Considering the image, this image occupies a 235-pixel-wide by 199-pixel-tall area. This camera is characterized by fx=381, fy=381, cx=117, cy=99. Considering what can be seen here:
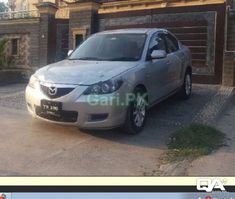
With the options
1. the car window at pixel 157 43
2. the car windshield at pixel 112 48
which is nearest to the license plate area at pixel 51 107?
the car windshield at pixel 112 48

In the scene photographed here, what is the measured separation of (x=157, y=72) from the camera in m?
6.73

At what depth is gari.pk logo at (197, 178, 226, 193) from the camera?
277 cm

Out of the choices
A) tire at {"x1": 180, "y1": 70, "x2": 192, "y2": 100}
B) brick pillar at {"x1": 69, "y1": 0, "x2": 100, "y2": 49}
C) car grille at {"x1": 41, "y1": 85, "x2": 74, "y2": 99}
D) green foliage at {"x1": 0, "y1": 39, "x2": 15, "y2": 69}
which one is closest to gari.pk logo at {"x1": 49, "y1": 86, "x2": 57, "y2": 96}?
car grille at {"x1": 41, "y1": 85, "x2": 74, "y2": 99}

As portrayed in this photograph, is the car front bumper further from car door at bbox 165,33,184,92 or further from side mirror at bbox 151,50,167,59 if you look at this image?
car door at bbox 165,33,184,92

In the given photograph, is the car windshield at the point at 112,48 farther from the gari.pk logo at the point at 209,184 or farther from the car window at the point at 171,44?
the gari.pk logo at the point at 209,184

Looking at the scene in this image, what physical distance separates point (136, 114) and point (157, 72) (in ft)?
3.70

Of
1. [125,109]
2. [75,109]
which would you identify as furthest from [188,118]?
[75,109]

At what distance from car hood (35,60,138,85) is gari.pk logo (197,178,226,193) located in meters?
2.91

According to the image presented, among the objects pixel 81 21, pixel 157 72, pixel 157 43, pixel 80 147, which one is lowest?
pixel 80 147

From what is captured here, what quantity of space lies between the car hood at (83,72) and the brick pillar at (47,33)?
9793 mm

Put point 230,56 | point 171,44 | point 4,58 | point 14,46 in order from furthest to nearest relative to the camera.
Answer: point 14,46
point 4,58
point 230,56
point 171,44

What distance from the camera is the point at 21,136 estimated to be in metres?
5.86

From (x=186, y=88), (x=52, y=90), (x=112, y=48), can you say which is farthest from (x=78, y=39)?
(x=52, y=90)

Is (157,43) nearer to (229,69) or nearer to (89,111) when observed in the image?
(89,111)
